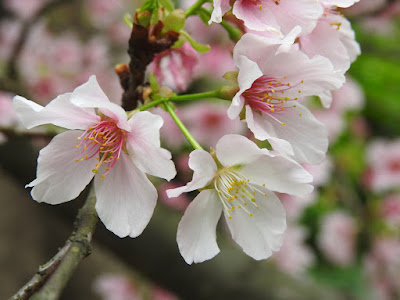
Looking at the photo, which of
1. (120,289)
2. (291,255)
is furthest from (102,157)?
(291,255)

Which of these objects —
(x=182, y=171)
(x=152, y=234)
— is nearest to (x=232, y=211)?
(x=152, y=234)

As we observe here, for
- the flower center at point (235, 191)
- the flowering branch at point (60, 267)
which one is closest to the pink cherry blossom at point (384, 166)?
the flower center at point (235, 191)

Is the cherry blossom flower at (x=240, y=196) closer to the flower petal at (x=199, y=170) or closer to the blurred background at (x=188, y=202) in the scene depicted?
the flower petal at (x=199, y=170)

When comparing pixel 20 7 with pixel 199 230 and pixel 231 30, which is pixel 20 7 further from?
pixel 199 230

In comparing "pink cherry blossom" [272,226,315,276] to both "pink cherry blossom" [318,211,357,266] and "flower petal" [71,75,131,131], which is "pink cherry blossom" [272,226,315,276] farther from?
"flower petal" [71,75,131,131]

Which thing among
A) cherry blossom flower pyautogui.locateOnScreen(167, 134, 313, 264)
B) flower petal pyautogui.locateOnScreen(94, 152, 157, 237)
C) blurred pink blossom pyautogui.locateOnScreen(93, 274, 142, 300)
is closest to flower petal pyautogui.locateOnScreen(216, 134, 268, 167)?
cherry blossom flower pyautogui.locateOnScreen(167, 134, 313, 264)

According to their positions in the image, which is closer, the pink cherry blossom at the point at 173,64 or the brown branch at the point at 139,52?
the brown branch at the point at 139,52

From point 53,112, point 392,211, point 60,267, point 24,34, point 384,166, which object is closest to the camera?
point 60,267
